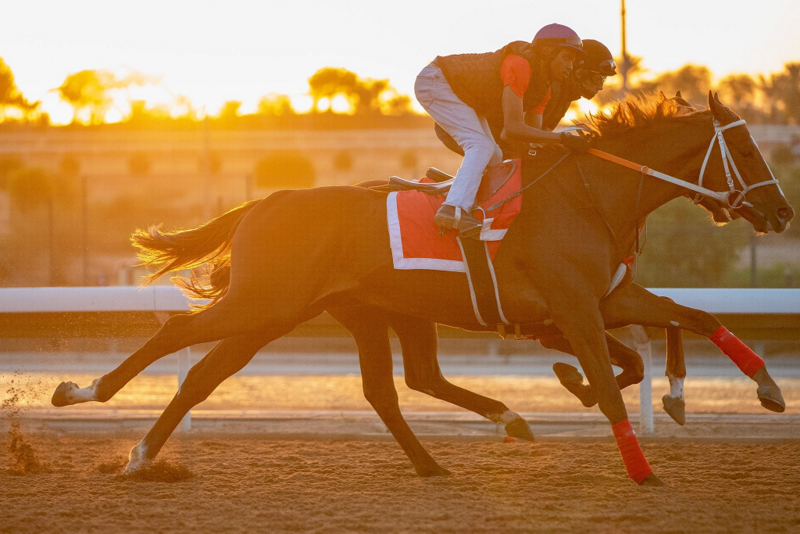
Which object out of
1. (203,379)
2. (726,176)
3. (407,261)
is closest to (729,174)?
(726,176)

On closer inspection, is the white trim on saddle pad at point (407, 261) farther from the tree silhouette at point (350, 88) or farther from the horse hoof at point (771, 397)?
the tree silhouette at point (350, 88)

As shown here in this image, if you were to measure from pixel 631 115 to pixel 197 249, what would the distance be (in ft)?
8.78

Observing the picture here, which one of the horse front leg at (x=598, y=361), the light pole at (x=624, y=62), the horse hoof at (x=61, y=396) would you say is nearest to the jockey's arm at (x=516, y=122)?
the horse front leg at (x=598, y=361)

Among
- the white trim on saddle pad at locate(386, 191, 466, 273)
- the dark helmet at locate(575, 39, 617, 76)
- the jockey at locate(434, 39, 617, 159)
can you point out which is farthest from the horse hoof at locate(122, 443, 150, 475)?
the dark helmet at locate(575, 39, 617, 76)

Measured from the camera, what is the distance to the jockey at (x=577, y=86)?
228 inches

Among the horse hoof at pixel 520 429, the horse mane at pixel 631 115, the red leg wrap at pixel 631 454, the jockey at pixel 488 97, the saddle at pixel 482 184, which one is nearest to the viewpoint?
the red leg wrap at pixel 631 454

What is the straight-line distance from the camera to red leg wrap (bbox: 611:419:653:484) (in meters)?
5.32

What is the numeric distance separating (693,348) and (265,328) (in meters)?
11.0

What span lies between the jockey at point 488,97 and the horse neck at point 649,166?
0.83ft

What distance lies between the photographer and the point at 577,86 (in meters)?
5.82

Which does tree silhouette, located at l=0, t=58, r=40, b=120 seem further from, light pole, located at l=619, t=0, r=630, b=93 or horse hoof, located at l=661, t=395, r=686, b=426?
horse hoof, located at l=661, t=395, r=686, b=426

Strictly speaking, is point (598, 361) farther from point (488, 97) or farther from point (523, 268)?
point (488, 97)

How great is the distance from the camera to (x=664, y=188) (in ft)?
18.7

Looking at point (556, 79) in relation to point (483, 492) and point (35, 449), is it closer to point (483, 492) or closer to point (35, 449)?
point (483, 492)
